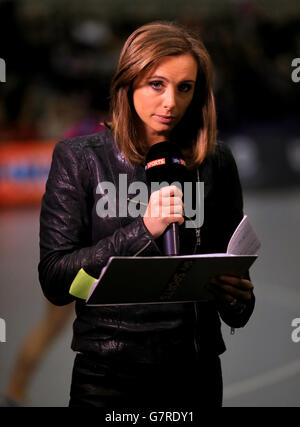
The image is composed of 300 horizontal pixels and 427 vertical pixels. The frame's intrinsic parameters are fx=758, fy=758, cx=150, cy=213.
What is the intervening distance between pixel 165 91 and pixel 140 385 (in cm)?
66

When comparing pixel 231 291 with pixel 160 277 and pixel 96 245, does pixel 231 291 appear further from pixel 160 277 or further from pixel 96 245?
pixel 96 245

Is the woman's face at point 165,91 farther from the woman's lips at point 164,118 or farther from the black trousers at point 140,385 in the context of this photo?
the black trousers at point 140,385

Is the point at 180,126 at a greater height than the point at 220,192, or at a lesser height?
greater

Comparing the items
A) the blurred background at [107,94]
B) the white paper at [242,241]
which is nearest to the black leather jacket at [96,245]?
the white paper at [242,241]

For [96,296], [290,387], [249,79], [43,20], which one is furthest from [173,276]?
[43,20]

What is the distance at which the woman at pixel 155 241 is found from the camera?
1.67 m

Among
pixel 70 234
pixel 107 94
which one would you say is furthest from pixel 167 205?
pixel 107 94

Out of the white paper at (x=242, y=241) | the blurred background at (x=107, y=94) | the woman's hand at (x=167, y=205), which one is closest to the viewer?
the woman's hand at (x=167, y=205)

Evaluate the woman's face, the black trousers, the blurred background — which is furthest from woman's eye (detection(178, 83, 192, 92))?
the blurred background

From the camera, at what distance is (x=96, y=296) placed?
1561mm

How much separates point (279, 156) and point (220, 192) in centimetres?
765

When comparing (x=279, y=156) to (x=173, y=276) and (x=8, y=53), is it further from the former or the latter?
(x=173, y=276)

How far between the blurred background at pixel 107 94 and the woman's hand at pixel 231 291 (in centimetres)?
340

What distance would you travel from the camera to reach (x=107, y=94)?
7645 mm
